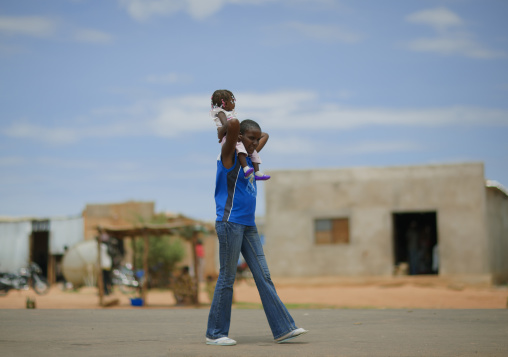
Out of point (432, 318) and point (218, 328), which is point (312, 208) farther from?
point (218, 328)

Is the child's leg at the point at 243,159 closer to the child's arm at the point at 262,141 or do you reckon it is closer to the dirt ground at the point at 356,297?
the child's arm at the point at 262,141

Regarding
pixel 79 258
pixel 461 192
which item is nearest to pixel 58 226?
pixel 79 258

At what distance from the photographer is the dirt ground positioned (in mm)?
19719

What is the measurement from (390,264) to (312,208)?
152 inches

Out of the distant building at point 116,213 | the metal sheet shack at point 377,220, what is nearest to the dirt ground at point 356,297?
the metal sheet shack at point 377,220

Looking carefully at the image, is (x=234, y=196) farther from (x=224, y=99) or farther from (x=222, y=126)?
(x=224, y=99)

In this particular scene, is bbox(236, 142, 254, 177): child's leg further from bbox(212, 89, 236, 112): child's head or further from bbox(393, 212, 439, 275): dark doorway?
bbox(393, 212, 439, 275): dark doorway

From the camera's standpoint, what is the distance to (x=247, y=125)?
20.1ft

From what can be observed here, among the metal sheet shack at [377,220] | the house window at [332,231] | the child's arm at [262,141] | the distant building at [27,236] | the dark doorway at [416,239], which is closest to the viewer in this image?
the child's arm at [262,141]

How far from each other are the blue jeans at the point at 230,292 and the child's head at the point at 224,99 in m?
0.95

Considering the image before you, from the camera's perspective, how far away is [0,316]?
339 inches

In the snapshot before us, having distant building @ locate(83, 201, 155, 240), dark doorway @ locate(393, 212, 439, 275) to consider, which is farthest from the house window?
distant building @ locate(83, 201, 155, 240)

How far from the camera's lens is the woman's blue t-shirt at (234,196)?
5.99 metres

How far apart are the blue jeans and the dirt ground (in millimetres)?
12685
